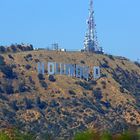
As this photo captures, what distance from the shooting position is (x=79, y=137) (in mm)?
11961

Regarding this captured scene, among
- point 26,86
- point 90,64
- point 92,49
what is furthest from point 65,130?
point 92,49

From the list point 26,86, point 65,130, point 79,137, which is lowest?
point 79,137

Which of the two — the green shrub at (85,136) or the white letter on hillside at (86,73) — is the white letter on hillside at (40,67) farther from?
the green shrub at (85,136)

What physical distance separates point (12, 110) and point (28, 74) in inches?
838

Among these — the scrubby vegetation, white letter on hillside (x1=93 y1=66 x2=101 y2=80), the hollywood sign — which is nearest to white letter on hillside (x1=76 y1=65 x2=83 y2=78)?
the hollywood sign

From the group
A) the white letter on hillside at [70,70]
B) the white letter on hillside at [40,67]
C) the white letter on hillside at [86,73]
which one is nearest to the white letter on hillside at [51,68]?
the white letter on hillside at [40,67]

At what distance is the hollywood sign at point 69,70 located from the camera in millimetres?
157663

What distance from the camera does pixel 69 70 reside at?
6299 inches

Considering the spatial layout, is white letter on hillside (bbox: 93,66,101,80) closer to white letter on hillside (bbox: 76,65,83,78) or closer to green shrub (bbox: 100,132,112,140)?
white letter on hillside (bbox: 76,65,83,78)

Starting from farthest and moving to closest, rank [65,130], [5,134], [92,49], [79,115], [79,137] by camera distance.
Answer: [92,49]
[79,115]
[65,130]
[5,134]
[79,137]

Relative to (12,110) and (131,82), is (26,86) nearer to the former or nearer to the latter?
(12,110)

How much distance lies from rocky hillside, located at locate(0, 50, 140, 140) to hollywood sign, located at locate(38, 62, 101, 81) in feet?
5.60

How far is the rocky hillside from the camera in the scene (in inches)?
5221

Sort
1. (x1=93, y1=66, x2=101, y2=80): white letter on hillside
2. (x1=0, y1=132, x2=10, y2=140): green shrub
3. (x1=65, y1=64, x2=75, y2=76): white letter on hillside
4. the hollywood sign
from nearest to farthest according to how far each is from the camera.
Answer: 1. (x1=0, y1=132, x2=10, y2=140): green shrub
2. the hollywood sign
3. (x1=65, y1=64, x2=75, y2=76): white letter on hillside
4. (x1=93, y1=66, x2=101, y2=80): white letter on hillside
